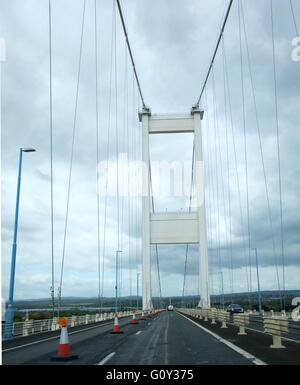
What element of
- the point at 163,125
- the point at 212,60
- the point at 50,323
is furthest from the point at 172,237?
the point at 50,323

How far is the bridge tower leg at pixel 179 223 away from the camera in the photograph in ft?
134

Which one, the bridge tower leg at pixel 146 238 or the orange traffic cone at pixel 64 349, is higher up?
the bridge tower leg at pixel 146 238

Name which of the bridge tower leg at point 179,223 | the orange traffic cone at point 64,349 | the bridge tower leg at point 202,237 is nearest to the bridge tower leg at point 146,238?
the bridge tower leg at point 179,223

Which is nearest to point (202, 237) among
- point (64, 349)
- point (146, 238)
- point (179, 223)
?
point (179, 223)

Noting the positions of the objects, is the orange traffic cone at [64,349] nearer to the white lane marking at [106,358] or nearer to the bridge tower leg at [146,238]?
the white lane marking at [106,358]

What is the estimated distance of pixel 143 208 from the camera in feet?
141

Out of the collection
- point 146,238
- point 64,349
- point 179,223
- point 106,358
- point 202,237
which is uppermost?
point 179,223

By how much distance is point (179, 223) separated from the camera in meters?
42.8

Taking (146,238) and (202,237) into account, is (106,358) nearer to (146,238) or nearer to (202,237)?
(202,237)

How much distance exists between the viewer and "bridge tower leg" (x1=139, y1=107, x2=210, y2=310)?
1612 inches

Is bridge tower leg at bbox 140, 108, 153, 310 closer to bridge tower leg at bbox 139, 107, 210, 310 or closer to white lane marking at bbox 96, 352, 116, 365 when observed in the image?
bridge tower leg at bbox 139, 107, 210, 310

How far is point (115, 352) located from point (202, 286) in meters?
32.2

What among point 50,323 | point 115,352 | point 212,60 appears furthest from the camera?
point 212,60

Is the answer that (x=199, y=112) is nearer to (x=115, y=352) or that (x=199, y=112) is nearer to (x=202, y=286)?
(x=202, y=286)
